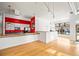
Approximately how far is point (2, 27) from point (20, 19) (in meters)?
3.16

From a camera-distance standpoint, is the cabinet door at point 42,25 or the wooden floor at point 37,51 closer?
the wooden floor at point 37,51

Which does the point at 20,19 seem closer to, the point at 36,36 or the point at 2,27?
the point at 2,27

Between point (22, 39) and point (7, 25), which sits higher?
point (7, 25)

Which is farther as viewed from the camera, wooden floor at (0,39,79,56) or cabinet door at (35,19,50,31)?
cabinet door at (35,19,50,31)

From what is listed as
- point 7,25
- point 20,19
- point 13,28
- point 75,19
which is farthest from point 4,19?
point 75,19

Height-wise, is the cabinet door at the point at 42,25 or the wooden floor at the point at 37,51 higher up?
the cabinet door at the point at 42,25

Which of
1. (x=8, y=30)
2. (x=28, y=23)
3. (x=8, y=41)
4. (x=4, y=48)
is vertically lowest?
(x=4, y=48)

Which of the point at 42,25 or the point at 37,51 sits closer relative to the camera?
the point at 37,51

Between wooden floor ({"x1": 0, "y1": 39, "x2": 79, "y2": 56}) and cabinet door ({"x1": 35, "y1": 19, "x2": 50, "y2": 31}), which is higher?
cabinet door ({"x1": 35, "y1": 19, "x2": 50, "y2": 31})

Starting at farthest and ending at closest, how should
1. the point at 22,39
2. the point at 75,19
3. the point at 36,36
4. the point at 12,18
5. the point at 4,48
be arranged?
the point at 12,18 → the point at 75,19 → the point at 36,36 → the point at 22,39 → the point at 4,48

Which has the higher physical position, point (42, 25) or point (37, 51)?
point (42, 25)

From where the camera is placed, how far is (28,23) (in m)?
14.1

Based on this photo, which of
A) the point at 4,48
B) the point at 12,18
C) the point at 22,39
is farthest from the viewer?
the point at 12,18

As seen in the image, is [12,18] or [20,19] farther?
[20,19]
